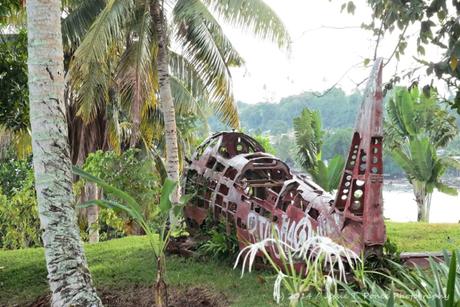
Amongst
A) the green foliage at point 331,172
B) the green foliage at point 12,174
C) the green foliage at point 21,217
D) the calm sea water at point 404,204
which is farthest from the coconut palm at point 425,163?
the green foliage at point 12,174

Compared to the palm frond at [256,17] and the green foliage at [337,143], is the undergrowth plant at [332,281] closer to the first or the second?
the palm frond at [256,17]

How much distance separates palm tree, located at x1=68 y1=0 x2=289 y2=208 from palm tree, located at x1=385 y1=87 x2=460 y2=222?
15.3 ft

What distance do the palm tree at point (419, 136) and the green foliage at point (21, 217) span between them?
935cm

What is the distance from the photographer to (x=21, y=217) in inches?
568

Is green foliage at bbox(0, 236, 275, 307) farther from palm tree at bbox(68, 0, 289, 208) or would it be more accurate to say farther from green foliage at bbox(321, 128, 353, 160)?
green foliage at bbox(321, 128, 353, 160)

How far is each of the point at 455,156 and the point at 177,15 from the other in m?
8.87

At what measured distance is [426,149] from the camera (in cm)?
1395

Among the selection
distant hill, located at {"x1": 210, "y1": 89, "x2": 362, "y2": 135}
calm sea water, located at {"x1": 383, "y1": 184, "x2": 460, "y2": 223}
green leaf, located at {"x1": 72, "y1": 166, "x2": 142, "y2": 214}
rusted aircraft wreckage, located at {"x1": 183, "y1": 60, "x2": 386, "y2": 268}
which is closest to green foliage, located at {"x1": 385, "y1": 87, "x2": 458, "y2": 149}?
calm sea water, located at {"x1": 383, "y1": 184, "x2": 460, "y2": 223}

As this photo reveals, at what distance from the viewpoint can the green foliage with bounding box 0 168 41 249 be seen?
14070 mm

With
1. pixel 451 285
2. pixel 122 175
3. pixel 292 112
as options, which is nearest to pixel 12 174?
pixel 122 175

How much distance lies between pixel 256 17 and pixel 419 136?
638 cm

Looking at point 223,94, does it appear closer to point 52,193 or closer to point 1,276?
point 1,276

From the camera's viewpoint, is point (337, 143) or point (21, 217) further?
point (337, 143)

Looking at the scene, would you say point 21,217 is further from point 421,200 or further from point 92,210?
point 421,200
